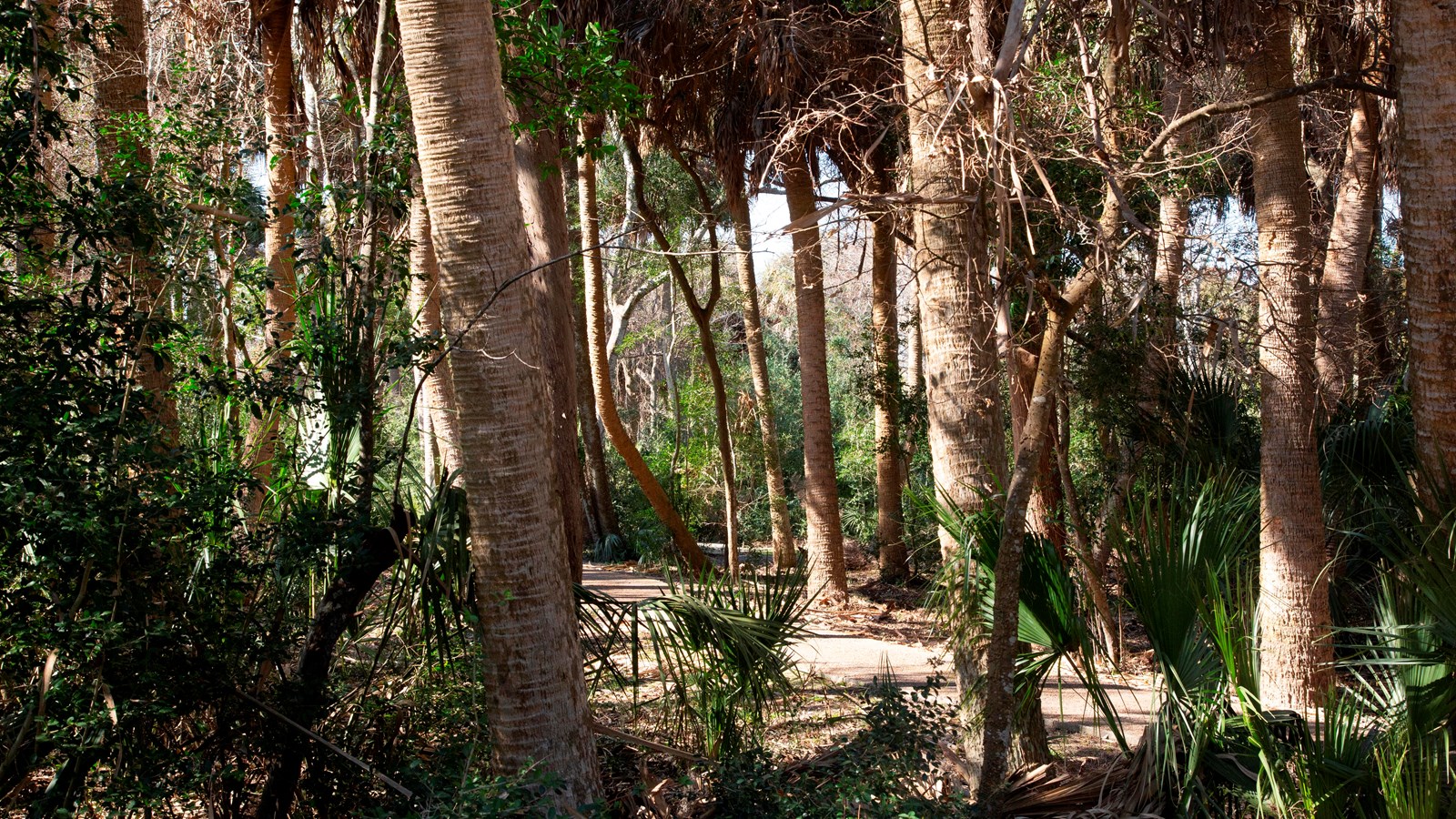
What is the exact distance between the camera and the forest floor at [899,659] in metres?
7.37

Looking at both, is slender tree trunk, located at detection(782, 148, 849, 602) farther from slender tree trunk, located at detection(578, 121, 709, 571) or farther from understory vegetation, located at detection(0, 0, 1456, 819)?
understory vegetation, located at detection(0, 0, 1456, 819)

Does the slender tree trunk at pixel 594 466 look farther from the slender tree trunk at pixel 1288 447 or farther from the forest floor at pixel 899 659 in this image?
the slender tree trunk at pixel 1288 447

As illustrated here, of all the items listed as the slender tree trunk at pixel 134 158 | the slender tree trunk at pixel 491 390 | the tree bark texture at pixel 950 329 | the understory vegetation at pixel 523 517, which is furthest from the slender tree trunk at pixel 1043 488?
the slender tree trunk at pixel 134 158

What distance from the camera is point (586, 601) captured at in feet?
16.9

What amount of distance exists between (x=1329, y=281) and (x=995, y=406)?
6606 mm

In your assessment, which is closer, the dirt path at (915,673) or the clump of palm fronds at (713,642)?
the clump of palm fronds at (713,642)

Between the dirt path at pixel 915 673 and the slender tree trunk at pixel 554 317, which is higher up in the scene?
the slender tree trunk at pixel 554 317

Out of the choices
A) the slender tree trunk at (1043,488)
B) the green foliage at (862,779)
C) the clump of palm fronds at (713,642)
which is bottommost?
the green foliage at (862,779)

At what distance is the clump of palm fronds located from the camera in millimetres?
5164

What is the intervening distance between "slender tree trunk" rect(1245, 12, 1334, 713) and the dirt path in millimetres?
1038

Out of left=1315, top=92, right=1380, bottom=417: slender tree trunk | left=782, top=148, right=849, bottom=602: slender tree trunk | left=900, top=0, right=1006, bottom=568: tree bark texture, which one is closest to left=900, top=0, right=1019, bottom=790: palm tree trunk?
left=900, top=0, right=1006, bottom=568: tree bark texture

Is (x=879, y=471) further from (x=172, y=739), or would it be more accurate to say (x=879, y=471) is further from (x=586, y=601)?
(x=172, y=739)

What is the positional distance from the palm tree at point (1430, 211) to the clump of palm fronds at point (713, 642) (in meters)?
3.06

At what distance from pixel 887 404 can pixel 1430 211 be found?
9351mm
